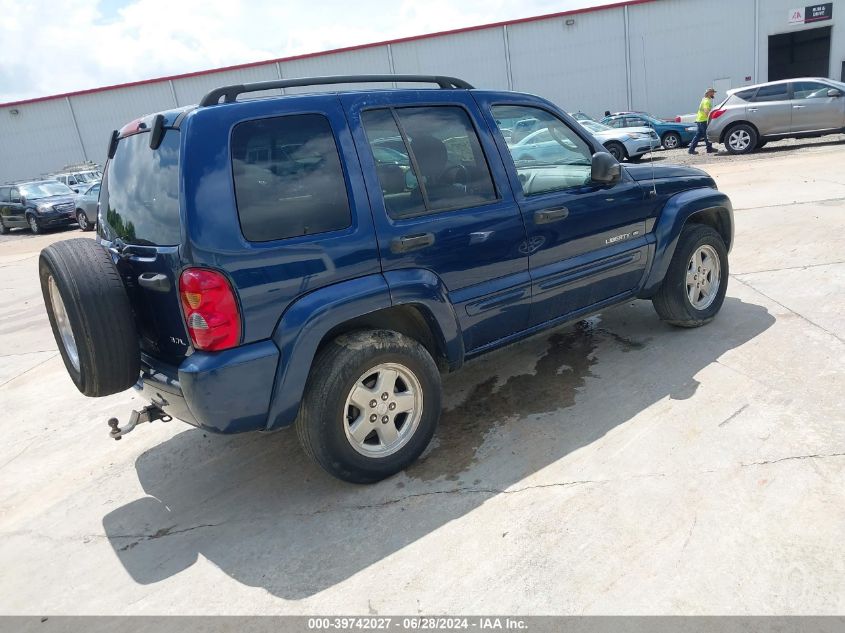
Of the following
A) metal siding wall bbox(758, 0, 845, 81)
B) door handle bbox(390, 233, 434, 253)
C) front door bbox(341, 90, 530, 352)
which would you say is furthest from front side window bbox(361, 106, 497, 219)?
metal siding wall bbox(758, 0, 845, 81)

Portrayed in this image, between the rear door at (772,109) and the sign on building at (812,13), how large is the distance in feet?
55.0

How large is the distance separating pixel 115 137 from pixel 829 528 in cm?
396

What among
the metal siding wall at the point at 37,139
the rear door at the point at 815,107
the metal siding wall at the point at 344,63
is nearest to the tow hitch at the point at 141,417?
the rear door at the point at 815,107

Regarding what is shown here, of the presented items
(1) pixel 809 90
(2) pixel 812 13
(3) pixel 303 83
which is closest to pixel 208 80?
(1) pixel 809 90

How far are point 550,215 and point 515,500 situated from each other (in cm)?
166

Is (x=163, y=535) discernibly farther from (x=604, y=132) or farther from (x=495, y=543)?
(x=604, y=132)

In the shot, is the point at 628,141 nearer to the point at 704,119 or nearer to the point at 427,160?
the point at 704,119

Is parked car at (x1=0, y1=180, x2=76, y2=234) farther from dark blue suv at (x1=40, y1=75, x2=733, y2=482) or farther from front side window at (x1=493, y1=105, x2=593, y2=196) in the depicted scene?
front side window at (x1=493, y1=105, x2=593, y2=196)

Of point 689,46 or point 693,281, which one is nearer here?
point 693,281

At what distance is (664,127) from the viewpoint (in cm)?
2080

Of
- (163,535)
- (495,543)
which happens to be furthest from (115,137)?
(495,543)

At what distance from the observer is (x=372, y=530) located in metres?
2.93

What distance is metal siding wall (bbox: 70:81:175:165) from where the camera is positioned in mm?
31453

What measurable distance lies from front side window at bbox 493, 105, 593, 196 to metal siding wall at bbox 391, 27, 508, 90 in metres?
28.0
